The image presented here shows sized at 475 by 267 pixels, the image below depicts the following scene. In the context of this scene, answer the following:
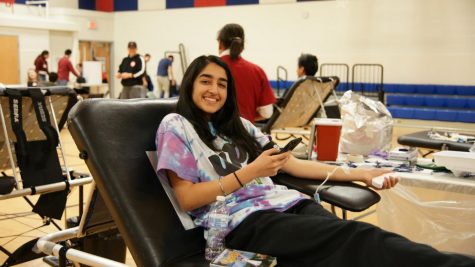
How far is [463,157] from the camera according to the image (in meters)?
2.20

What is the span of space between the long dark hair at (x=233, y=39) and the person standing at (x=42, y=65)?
914 centimetres

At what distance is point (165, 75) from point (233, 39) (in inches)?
409

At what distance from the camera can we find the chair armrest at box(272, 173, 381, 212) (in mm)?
1816

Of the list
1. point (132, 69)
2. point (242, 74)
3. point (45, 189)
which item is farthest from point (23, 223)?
point (132, 69)

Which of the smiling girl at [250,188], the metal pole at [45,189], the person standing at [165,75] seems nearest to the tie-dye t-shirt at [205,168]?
the smiling girl at [250,188]

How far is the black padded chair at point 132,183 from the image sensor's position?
1.60 meters

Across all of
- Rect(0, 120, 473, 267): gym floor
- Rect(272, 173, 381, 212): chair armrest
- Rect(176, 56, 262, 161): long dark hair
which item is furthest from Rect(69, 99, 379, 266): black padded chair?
Rect(0, 120, 473, 267): gym floor

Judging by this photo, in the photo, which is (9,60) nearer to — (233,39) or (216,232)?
(233,39)

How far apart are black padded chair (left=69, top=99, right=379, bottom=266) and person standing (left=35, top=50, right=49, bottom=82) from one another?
10774 mm

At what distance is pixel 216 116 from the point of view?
6.61ft

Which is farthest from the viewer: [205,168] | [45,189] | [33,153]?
[33,153]

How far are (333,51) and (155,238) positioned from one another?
10633mm

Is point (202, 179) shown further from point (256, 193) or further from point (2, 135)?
point (2, 135)

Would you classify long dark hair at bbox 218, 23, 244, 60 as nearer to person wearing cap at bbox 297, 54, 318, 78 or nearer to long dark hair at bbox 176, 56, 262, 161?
person wearing cap at bbox 297, 54, 318, 78
